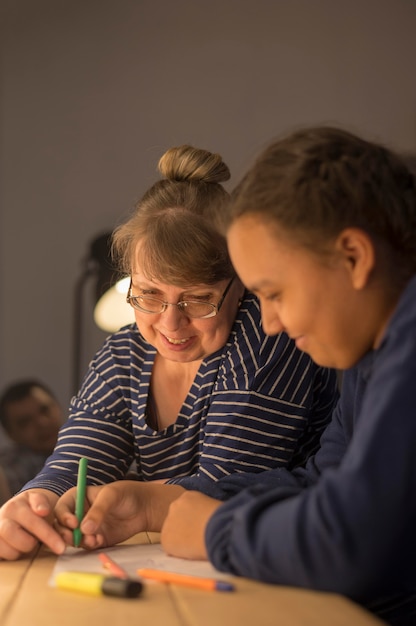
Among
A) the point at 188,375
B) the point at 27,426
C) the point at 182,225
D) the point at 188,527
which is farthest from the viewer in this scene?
the point at 27,426

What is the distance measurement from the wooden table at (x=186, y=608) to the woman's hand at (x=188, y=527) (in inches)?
4.3

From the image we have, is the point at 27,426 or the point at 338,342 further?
the point at 27,426

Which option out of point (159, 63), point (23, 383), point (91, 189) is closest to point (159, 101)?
point (159, 63)

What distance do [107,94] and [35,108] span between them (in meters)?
Result: 0.32

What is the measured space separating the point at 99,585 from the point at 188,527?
0.60ft

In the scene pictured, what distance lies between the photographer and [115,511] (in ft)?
4.09

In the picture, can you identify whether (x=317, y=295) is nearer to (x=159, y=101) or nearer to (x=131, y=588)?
(x=131, y=588)

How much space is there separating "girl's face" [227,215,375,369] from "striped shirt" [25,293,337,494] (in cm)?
42

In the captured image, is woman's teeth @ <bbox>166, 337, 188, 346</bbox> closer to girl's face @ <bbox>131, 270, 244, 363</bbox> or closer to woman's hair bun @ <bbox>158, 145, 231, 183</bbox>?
girl's face @ <bbox>131, 270, 244, 363</bbox>

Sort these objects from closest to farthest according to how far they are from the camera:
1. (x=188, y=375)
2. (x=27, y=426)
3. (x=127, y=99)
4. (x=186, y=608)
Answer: (x=186, y=608) < (x=188, y=375) < (x=27, y=426) < (x=127, y=99)

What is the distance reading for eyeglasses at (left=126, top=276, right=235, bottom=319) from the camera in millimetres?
1521

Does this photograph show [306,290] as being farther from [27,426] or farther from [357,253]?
[27,426]

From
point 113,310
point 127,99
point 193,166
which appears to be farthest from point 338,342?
point 127,99

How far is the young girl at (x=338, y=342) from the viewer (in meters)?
0.90
